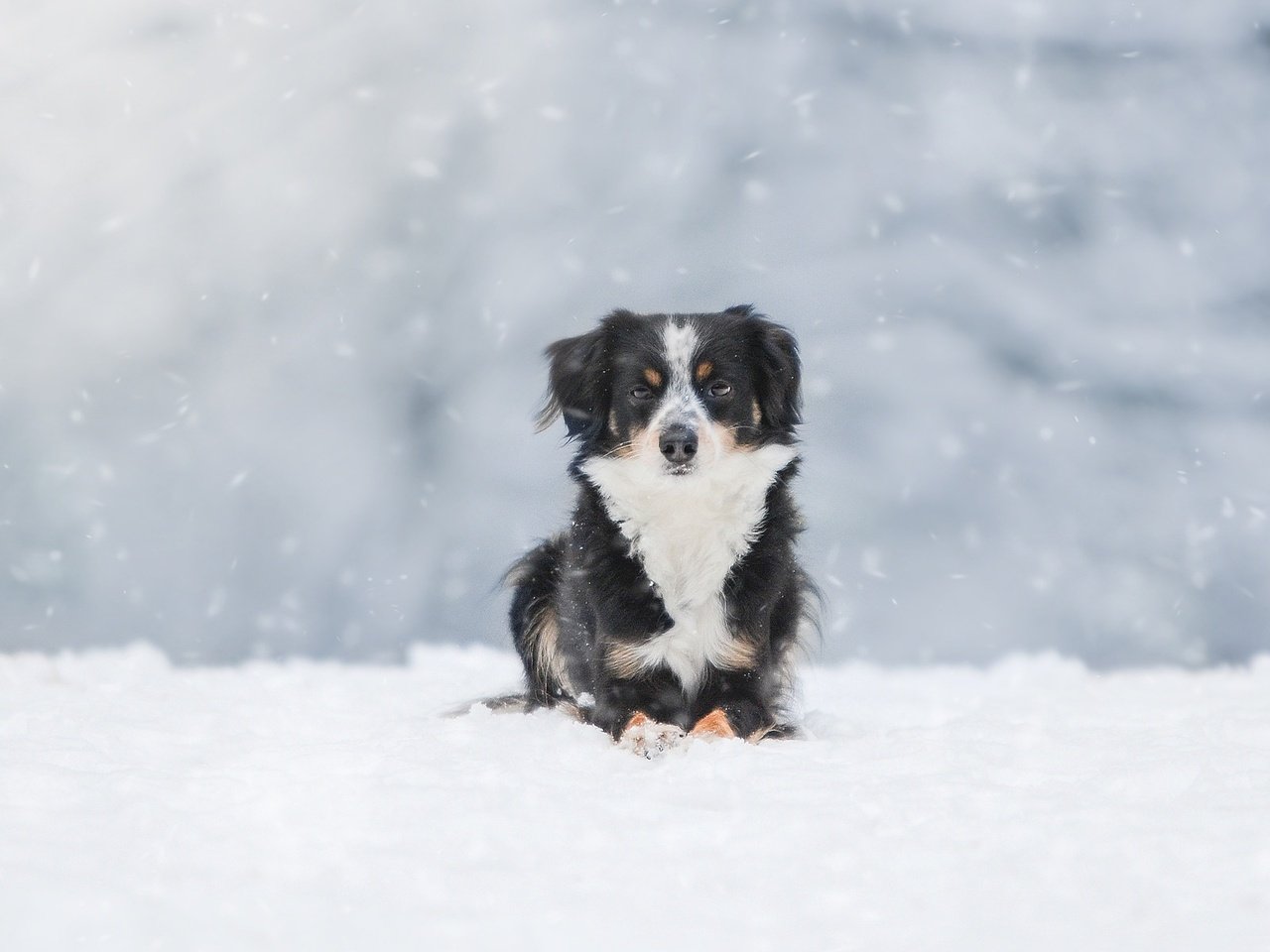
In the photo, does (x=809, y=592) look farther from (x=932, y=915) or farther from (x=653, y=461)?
(x=932, y=915)

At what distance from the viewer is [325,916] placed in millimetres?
2018

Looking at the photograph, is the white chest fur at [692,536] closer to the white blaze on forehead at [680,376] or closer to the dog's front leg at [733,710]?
the dog's front leg at [733,710]

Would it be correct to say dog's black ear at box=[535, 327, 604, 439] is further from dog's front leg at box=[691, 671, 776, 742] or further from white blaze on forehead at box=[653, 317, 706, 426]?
dog's front leg at box=[691, 671, 776, 742]

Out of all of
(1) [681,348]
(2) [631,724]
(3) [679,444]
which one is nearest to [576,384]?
(1) [681,348]

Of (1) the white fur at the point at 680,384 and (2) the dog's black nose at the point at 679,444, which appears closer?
(2) the dog's black nose at the point at 679,444

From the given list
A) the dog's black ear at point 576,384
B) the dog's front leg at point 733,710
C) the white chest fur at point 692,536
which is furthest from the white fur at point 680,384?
the dog's front leg at point 733,710

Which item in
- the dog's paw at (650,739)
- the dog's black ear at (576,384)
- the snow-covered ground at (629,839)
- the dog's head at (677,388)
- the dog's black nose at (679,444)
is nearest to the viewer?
the snow-covered ground at (629,839)

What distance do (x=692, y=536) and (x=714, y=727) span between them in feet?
2.54

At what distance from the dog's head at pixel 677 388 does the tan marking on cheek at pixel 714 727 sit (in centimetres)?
92

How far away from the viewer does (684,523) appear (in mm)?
4422

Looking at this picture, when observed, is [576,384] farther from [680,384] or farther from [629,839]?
[629,839]

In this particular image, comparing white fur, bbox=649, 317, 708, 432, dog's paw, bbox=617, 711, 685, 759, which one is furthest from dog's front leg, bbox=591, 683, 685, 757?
white fur, bbox=649, 317, 708, 432

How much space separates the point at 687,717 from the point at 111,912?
2.64m

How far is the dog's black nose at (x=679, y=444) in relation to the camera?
4.21 metres
